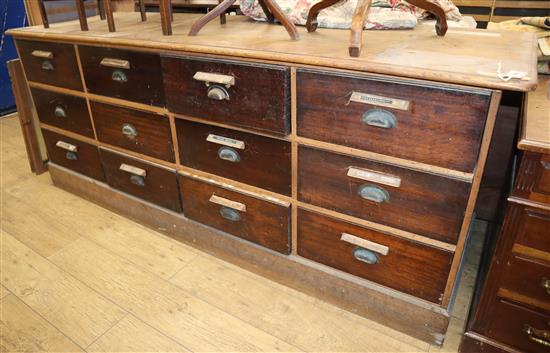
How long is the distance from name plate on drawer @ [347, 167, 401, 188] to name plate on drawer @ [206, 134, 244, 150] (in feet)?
1.23

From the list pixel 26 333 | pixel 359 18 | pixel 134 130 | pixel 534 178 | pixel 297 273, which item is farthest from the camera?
pixel 134 130

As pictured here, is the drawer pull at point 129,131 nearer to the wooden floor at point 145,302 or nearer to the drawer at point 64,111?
the drawer at point 64,111

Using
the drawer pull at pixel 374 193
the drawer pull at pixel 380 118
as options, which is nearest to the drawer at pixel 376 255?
the drawer pull at pixel 374 193

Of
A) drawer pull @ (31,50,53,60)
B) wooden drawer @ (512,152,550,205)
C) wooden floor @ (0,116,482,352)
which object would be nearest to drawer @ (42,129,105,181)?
wooden floor @ (0,116,482,352)

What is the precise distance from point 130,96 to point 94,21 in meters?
0.68

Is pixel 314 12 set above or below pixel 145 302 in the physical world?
above

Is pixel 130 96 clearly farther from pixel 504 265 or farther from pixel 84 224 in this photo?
pixel 504 265

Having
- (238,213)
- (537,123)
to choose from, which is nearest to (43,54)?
(238,213)

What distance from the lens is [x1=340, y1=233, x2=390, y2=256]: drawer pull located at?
3.84 feet

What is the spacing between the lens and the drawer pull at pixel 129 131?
61.6 inches

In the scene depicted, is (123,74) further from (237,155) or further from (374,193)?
(374,193)

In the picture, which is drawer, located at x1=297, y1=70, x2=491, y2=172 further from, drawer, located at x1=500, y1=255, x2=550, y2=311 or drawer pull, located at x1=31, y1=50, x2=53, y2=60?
drawer pull, located at x1=31, y1=50, x2=53, y2=60

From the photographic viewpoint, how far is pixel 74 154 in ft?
6.20

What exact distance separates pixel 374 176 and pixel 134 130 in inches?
38.1
